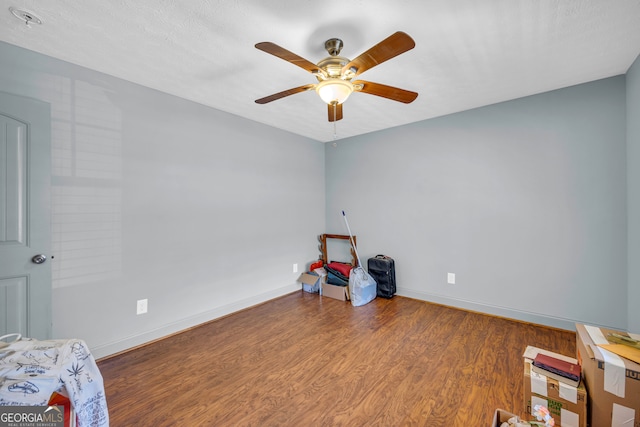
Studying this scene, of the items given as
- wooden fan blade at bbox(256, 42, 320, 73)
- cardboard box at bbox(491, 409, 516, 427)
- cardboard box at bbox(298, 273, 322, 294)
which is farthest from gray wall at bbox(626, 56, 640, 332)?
cardboard box at bbox(298, 273, 322, 294)

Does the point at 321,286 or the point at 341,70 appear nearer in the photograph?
the point at 341,70

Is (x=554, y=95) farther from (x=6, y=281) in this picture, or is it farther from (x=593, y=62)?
(x=6, y=281)

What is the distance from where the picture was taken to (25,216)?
180 centimetres

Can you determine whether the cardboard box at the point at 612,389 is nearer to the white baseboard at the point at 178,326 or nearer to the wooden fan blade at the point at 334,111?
the wooden fan blade at the point at 334,111

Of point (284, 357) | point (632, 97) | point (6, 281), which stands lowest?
point (284, 357)

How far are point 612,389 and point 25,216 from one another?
3687 mm

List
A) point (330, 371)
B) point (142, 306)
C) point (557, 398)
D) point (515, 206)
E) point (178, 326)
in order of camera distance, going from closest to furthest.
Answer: point (557, 398) < point (330, 371) < point (142, 306) < point (178, 326) < point (515, 206)

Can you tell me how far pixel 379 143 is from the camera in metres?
3.86

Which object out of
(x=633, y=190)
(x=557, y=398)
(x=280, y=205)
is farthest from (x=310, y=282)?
(x=633, y=190)

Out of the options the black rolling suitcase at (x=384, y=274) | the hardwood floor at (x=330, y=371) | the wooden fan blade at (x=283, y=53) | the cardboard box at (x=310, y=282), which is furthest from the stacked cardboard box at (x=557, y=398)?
the cardboard box at (x=310, y=282)

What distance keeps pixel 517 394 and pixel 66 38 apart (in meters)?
3.86

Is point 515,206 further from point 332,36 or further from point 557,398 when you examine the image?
point 332,36

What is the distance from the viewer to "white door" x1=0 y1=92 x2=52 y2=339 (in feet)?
5.65

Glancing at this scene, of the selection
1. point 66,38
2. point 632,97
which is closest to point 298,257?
point 66,38
